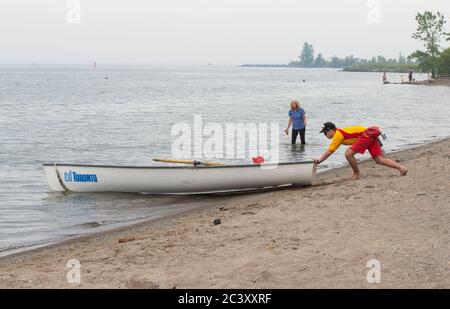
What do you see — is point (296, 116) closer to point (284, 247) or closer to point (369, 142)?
point (369, 142)

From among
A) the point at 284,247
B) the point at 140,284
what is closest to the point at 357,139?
the point at 284,247

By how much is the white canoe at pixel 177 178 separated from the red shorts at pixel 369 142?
129 centimetres

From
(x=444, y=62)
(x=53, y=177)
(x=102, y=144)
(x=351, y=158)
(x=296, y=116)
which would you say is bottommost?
(x=102, y=144)

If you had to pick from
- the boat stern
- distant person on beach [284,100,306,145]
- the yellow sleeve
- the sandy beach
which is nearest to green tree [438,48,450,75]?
distant person on beach [284,100,306,145]

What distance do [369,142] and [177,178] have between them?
4.53 m

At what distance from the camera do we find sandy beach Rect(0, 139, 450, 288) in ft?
22.5

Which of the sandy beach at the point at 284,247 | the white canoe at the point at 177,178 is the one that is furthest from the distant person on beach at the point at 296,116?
the sandy beach at the point at 284,247

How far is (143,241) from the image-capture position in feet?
30.8

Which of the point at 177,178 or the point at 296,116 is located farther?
the point at 296,116

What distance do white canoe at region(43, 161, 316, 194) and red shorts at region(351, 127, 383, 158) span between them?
4.25ft

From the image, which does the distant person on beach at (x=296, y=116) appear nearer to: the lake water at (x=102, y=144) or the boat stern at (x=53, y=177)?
the lake water at (x=102, y=144)

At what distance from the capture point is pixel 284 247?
317 inches

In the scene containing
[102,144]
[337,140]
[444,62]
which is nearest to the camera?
[337,140]

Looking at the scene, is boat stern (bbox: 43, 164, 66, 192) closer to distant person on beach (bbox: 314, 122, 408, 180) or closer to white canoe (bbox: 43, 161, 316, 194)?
white canoe (bbox: 43, 161, 316, 194)
